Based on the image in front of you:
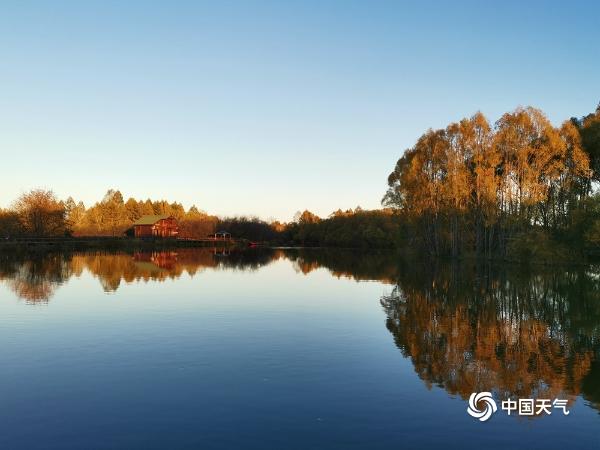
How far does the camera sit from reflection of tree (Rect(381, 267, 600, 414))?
1338 cm

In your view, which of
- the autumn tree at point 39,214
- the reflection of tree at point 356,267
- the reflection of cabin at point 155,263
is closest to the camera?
the reflection of tree at point 356,267

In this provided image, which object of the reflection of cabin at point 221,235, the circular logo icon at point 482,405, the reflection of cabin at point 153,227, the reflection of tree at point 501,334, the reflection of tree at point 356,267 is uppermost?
the reflection of cabin at point 153,227

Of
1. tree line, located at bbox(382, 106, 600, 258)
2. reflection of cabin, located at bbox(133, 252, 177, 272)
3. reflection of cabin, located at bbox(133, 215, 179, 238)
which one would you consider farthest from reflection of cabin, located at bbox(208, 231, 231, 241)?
tree line, located at bbox(382, 106, 600, 258)

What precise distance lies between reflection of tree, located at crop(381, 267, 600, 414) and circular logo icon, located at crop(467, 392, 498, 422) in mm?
318

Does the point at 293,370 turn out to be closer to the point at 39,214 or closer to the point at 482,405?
the point at 482,405

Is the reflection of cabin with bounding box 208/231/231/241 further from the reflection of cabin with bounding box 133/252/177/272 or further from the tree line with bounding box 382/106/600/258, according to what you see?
the tree line with bounding box 382/106/600/258

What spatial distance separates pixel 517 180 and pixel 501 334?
135 feet

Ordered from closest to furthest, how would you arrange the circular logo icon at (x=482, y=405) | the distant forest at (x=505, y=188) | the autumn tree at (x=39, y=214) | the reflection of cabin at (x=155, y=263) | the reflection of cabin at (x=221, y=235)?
the circular logo icon at (x=482, y=405), the distant forest at (x=505, y=188), the reflection of cabin at (x=155, y=263), the autumn tree at (x=39, y=214), the reflection of cabin at (x=221, y=235)

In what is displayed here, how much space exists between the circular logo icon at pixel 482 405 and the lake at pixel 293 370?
179 mm

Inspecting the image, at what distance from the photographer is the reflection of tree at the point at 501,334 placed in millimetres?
13375

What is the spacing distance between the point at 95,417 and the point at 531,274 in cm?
4071

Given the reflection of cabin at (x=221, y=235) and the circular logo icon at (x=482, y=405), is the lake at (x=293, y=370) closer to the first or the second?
the circular logo icon at (x=482, y=405)

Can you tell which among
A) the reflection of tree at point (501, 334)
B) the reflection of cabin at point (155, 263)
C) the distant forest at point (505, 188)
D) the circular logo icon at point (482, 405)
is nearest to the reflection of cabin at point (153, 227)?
the reflection of cabin at point (155, 263)

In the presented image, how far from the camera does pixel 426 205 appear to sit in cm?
6688
